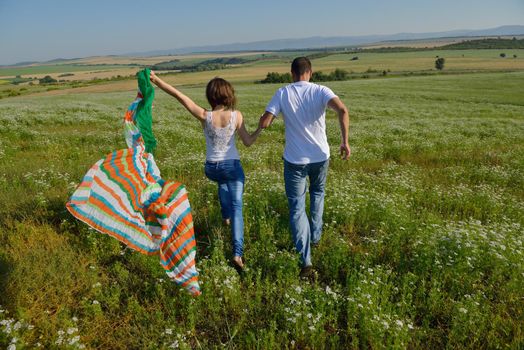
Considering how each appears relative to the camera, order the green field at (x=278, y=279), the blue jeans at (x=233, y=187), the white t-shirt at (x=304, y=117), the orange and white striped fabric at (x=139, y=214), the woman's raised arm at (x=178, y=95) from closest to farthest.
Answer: the green field at (x=278, y=279) < the orange and white striped fabric at (x=139, y=214) < the woman's raised arm at (x=178, y=95) < the white t-shirt at (x=304, y=117) < the blue jeans at (x=233, y=187)

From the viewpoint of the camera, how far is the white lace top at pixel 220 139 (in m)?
4.82

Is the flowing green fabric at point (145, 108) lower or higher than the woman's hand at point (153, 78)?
lower

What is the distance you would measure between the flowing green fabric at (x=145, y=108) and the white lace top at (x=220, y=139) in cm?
76

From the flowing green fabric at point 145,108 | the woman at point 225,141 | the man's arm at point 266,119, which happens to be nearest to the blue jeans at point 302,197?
the man's arm at point 266,119

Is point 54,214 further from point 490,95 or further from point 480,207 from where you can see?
point 490,95

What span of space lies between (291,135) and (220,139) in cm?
98

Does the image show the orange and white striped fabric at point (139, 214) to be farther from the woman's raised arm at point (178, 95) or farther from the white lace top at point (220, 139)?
the woman's raised arm at point (178, 95)

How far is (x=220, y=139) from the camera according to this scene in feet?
15.9

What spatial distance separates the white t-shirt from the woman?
45 cm

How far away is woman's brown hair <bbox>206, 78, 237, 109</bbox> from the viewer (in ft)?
15.1

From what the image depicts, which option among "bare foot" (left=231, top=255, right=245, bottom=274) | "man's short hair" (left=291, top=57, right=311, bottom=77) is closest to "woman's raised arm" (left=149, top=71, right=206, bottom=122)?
"man's short hair" (left=291, top=57, right=311, bottom=77)

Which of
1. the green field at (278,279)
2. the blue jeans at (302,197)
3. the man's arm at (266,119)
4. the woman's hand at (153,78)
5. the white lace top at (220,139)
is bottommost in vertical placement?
the green field at (278,279)

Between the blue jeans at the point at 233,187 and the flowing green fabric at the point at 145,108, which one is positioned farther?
the blue jeans at the point at 233,187

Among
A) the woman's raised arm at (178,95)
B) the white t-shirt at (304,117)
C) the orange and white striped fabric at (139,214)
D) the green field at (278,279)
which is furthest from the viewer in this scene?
the white t-shirt at (304,117)
